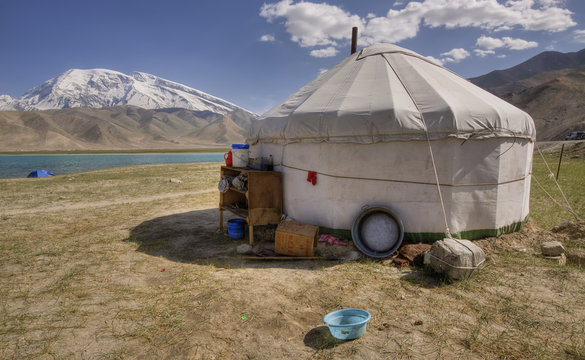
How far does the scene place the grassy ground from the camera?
268 cm

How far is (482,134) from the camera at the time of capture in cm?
473

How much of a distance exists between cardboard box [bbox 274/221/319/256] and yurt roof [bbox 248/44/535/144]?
5.17 feet

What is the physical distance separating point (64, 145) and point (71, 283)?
372ft

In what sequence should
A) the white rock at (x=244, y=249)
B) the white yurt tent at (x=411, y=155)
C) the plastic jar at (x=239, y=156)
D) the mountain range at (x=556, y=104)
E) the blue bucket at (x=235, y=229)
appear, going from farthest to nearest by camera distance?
the mountain range at (x=556, y=104)
the plastic jar at (x=239, y=156)
the blue bucket at (x=235, y=229)
the white rock at (x=244, y=249)
the white yurt tent at (x=411, y=155)

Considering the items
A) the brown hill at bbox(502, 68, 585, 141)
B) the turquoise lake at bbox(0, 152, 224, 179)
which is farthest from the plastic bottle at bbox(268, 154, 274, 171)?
the brown hill at bbox(502, 68, 585, 141)

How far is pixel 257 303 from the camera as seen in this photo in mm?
3430

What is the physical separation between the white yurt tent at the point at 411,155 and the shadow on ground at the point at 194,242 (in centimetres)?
125

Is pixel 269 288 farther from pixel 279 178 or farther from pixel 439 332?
pixel 279 178

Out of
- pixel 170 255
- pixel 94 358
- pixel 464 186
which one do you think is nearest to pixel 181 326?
pixel 94 358

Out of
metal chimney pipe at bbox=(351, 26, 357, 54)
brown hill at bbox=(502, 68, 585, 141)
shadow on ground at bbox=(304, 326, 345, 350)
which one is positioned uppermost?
brown hill at bbox=(502, 68, 585, 141)

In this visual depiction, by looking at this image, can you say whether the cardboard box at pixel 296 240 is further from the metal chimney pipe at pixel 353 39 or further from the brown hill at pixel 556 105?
the brown hill at pixel 556 105

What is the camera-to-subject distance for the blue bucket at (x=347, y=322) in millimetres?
2691

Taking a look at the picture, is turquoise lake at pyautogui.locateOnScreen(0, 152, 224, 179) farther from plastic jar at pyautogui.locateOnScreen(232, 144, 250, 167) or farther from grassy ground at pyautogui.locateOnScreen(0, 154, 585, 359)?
plastic jar at pyautogui.locateOnScreen(232, 144, 250, 167)

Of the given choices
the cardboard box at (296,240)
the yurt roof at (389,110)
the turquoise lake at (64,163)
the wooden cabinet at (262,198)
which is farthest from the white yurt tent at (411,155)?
the turquoise lake at (64,163)
